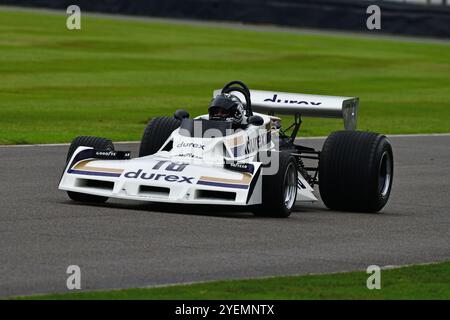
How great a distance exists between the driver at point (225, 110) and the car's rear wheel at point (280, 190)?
0.97 m

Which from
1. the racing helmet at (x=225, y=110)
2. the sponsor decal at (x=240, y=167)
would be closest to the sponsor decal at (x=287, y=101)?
the racing helmet at (x=225, y=110)

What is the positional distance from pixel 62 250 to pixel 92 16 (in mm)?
38502

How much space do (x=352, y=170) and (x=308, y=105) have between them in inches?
59.5

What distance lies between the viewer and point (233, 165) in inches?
489

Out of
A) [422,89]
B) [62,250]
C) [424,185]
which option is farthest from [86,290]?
[422,89]

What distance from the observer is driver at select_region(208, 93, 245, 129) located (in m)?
13.3

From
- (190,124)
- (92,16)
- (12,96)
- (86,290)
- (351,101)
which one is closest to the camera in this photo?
(86,290)

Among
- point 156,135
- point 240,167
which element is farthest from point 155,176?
point 156,135

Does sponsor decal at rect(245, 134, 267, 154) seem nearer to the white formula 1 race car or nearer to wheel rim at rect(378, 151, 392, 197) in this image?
the white formula 1 race car

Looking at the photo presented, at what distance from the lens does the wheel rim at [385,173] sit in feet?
44.7

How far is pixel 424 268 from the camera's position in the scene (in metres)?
9.80

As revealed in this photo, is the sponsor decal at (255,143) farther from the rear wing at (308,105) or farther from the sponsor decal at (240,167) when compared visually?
the rear wing at (308,105)

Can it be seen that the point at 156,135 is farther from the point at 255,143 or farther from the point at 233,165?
the point at 233,165
